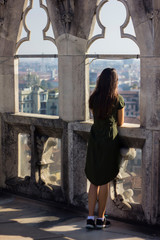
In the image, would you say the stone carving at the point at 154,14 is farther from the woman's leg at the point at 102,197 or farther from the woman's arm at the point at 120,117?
the woman's leg at the point at 102,197

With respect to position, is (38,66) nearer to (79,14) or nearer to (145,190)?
(79,14)

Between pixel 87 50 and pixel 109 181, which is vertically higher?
pixel 87 50

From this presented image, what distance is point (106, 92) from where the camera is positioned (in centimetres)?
391

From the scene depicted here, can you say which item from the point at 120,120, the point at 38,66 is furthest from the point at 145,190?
the point at 38,66

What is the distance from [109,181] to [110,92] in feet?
2.54

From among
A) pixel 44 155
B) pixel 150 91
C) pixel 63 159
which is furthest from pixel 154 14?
pixel 44 155

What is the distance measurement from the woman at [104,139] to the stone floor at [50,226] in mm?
166

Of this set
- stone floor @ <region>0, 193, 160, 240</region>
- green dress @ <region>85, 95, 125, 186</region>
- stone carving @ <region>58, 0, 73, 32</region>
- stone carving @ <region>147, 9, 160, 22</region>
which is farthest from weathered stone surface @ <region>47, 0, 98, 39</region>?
stone floor @ <region>0, 193, 160, 240</region>

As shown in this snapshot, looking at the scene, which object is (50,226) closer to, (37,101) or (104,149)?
(104,149)

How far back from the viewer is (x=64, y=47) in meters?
4.49

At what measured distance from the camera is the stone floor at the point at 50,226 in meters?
3.77

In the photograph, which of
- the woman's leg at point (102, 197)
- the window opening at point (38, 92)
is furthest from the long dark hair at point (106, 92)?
the window opening at point (38, 92)

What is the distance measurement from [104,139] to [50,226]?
93cm

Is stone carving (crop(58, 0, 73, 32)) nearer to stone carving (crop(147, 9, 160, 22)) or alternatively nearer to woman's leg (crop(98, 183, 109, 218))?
stone carving (crop(147, 9, 160, 22))
